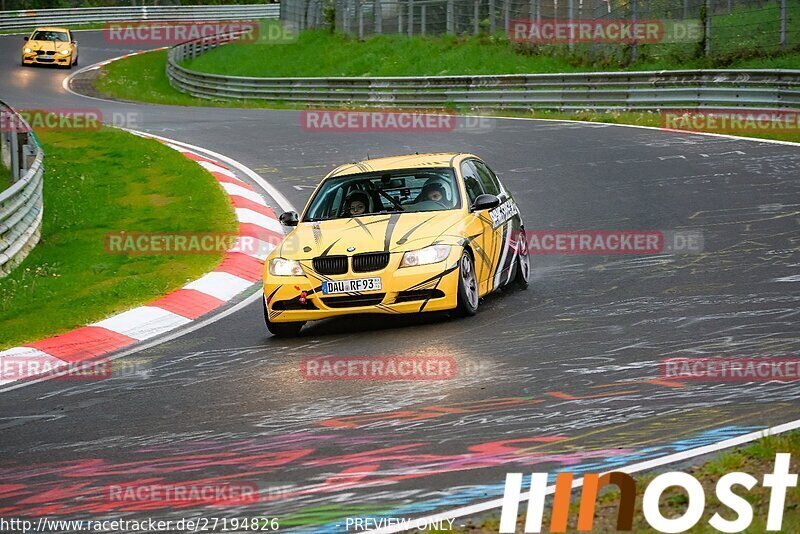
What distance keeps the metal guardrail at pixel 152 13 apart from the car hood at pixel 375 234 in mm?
61274

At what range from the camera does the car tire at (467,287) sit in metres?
10.5

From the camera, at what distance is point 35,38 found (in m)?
50.2

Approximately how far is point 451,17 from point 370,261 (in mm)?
33879

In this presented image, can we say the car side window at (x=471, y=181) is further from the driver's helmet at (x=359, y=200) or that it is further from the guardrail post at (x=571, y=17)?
the guardrail post at (x=571, y=17)

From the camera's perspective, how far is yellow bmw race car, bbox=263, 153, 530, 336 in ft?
33.9

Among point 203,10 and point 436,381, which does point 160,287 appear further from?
point 203,10

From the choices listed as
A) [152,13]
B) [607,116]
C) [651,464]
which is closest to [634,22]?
[607,116]

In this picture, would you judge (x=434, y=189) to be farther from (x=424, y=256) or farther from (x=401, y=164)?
(x=424, y=256)

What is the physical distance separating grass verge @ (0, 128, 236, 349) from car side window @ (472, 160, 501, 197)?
3.32 metres

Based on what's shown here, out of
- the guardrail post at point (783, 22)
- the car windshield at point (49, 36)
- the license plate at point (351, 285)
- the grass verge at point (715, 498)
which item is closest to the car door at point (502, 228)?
the license plate at point (351, 285)

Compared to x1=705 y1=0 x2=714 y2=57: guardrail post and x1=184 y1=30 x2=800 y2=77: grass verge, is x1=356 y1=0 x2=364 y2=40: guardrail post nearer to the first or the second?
x1=184 y1=30 x2=800 y2=77: grass verge

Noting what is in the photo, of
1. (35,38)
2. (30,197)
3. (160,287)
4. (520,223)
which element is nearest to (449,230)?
(520,223)

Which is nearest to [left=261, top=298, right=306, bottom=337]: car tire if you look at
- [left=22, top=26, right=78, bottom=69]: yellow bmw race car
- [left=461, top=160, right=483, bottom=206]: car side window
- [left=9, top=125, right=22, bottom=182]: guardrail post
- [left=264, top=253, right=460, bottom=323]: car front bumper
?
[left=264, top=253, right=460, bottom=323]: car front bumper

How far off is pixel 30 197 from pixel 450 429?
11.0m
